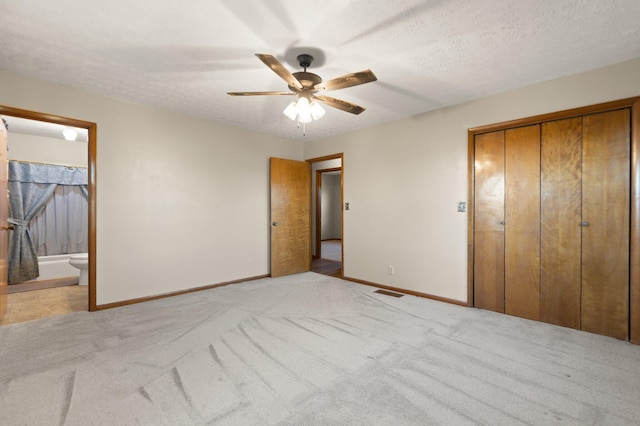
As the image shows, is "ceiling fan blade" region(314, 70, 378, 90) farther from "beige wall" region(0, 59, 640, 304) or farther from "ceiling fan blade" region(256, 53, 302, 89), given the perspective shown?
"beige wall" region(0, 59, 640, 304)

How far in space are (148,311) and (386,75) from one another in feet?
11.7

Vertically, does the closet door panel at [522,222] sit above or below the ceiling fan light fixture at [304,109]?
below

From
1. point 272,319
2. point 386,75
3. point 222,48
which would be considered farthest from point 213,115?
point 272,319

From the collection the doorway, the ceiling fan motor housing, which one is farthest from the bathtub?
the ceiling fan motor housing

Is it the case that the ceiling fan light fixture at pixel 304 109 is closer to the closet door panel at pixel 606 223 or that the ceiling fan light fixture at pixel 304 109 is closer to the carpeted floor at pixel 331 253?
the closet door panel at pixel 606 223

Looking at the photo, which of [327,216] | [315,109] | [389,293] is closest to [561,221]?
[389,293]

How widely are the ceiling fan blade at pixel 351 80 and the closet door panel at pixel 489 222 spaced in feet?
6.46

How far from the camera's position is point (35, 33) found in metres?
2.07

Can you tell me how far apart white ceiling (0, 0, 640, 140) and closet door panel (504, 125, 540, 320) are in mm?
642

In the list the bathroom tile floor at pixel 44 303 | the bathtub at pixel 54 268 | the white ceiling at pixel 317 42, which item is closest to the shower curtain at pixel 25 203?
the bathtub at pixel 54 268

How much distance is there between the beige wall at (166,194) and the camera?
3242mm

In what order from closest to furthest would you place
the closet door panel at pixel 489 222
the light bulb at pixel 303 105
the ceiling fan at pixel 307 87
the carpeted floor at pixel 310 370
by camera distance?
the carpeted floor at pixel 310 370 → the ceiling fan at pixel 307 87 → the light bulb at pixel 303 105 → the closet door panel at pixel 489 222

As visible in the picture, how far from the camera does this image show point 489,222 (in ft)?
10.7

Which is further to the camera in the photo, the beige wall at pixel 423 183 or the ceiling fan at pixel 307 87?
the beige wall at pixel 423 183
